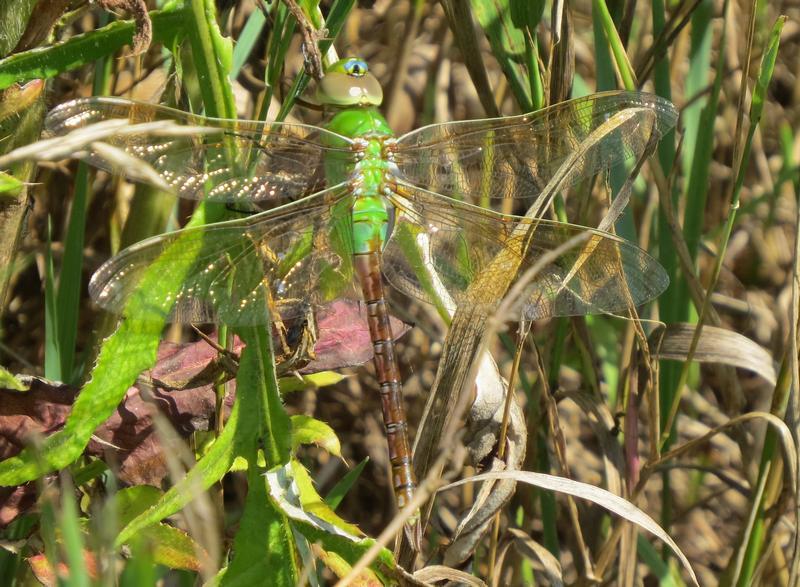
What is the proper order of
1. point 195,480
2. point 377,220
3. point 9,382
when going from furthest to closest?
point 377,220 → point 9,382 → point 195,480

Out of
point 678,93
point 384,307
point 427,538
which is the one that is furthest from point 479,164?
point 678,93

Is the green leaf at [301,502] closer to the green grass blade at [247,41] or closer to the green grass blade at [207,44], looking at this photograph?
the green grass blade at [207,44]

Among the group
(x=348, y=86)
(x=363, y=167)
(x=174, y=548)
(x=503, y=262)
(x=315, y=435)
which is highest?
(x=348, y=86)

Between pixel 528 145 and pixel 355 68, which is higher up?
pixel 355 68

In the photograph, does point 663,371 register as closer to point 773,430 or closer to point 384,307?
point 773,430

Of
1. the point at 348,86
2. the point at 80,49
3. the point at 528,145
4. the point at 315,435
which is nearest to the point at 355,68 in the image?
the point at 348,86

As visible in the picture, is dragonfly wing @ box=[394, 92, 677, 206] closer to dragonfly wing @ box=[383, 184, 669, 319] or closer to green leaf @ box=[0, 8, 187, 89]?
dragonfly wing @ box=[383, 184, 669, 319]

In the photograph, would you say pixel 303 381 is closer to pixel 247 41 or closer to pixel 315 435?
pixel 315 435

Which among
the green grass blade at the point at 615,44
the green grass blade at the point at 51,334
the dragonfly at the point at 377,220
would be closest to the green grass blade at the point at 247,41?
the dragonfly at the point at 377,220
